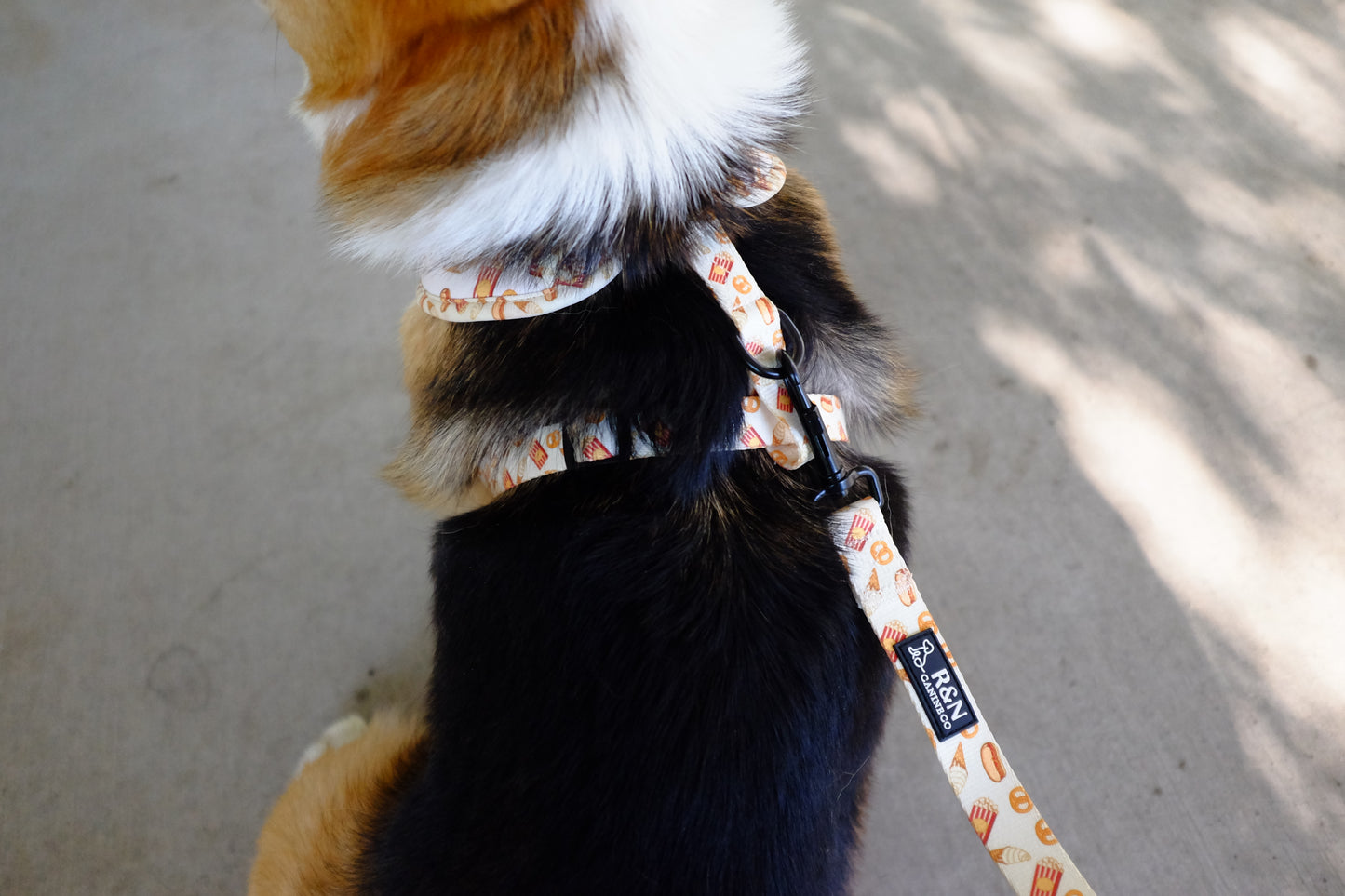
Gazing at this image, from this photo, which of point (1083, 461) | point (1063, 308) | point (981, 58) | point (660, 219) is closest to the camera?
point (660, 219)

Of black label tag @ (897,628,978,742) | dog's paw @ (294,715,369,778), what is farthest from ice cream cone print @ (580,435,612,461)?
dog's paw @ (294,715,369,778)

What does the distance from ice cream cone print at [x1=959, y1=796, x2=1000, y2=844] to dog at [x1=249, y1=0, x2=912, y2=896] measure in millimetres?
162

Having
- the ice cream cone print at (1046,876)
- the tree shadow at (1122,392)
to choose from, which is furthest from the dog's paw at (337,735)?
the ice cream cone print at (1046,876)

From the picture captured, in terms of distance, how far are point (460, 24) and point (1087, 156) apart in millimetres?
2186

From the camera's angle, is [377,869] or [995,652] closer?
[377,869]

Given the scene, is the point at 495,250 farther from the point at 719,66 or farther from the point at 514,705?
the point at 514,705

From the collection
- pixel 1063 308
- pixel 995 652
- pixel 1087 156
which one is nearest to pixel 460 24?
pixel 995 652

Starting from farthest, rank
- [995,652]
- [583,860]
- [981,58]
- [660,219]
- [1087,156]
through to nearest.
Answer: [981,58] → [1087,156] → [995,652] → [660,219] → [583,860]

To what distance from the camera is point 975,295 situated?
2.20 metres

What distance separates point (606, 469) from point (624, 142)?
40 centimetres

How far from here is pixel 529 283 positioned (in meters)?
1.01

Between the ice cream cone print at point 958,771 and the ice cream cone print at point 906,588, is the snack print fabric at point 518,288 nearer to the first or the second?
the ice cream cone print at point 906,588

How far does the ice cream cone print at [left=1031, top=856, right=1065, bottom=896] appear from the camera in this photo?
2.76 ft

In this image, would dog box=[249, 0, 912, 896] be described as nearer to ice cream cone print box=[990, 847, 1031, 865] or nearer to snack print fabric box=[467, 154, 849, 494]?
snack print fabric box=[467, 154, 849, 494]
